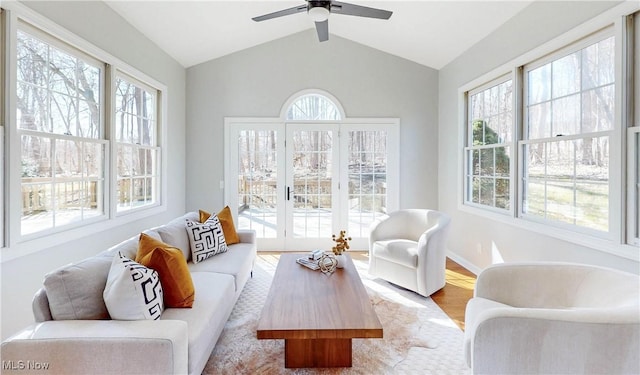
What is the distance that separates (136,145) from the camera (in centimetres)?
368

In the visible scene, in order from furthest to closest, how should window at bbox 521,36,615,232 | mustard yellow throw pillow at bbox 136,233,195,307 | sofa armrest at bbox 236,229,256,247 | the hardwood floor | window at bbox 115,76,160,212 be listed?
sofa armrest at bbox 236,229,256,247
window at bbox 115,76,160,212
the hardwood floor
window at bbox 521,36,615,232
mustard yellow throw pillow at bbox 136,233,195,307

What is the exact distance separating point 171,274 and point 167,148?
2927mm

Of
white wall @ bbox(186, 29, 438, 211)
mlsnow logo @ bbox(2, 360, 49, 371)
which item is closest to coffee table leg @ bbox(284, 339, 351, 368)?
mlsnow logo @ bbox(2, 360, 49, 371)

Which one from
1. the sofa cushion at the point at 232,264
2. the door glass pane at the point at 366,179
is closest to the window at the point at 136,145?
the sofa cushion at the point at 232,264

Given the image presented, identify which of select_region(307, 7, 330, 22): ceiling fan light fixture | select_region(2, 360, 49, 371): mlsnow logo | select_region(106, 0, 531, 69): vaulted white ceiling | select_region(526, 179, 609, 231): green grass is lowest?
select_region(2, 360, 49, 371): mlsnow logo

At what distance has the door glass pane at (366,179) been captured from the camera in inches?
193

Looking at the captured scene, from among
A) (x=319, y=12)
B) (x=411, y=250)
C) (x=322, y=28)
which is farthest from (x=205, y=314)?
(x=322, y=28)

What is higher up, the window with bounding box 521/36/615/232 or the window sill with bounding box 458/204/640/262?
the window with bounding box 521/36/615/232

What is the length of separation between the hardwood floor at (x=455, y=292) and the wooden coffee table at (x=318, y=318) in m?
1.03

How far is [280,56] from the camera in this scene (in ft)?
15.8

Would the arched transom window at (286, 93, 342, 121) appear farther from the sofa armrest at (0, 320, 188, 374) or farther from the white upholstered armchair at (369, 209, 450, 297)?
the sofa armrest at (0, 320, 188, 374)

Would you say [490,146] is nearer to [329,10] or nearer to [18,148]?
[329,10]

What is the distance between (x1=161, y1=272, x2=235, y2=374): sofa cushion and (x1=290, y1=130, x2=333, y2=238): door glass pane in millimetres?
2513

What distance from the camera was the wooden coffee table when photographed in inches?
67.2
